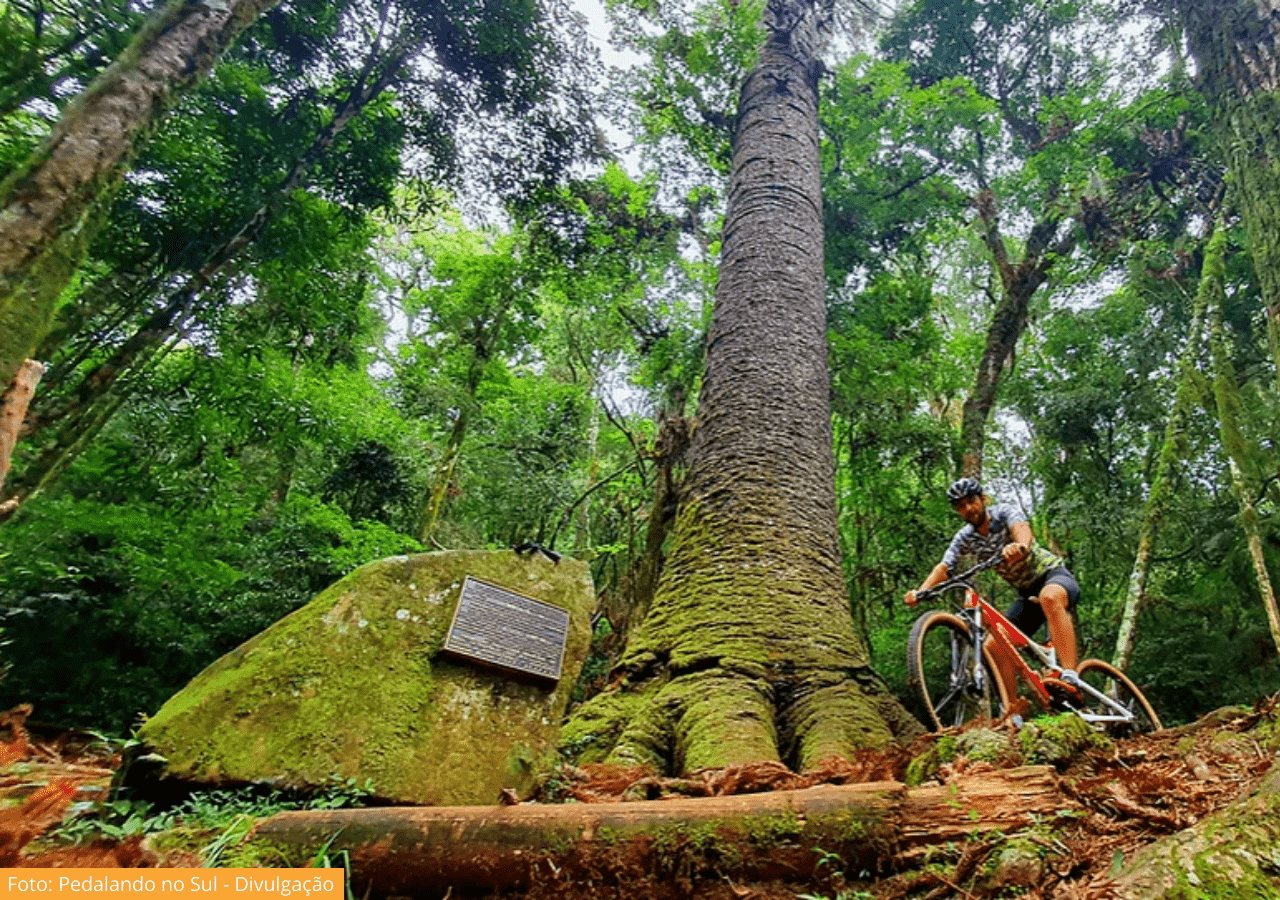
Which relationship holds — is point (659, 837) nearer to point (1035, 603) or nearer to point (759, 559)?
point (759, 559)

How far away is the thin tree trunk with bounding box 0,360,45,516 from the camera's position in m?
2.37

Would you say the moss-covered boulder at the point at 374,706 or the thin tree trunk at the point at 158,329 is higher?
the thin tree trunk at the point at 158,329

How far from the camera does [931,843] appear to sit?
174 cm

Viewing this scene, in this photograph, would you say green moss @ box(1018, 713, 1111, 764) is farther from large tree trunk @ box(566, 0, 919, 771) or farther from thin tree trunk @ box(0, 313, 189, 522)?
thin tree trunk @ box(0, 313, 189, 522)

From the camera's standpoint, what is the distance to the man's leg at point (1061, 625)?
3760 mm

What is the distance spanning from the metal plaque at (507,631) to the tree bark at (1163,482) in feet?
17.8

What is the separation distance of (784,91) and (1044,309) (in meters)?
9.18

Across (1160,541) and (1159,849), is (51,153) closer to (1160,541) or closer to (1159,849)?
(1159,849)

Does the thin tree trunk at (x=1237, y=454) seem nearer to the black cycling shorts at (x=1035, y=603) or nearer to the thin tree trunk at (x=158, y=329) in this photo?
the black cycling shorts at (x=1035, y=603)

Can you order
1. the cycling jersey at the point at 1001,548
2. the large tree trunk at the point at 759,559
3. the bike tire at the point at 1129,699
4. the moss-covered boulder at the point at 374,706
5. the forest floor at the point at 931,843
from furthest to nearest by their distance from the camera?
the bike tire at the point at 1129,699
the cycling jersey at the point at 1001,548
the large tree trunk at the point at 759,559
the moss-covered boulder at the point at 374,706
the forest floor at the point at 931,843

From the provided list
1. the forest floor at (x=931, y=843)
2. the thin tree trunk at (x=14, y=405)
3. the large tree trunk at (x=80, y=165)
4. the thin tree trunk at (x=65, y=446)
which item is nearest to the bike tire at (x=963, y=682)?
the forest floor at (x=931, y=843)

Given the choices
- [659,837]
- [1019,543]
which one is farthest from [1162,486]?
[659,837]

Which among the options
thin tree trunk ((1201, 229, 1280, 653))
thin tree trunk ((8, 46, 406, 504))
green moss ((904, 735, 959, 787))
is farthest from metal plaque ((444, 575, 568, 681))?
thin tree trunk ((1201, 229, 1280, 653))

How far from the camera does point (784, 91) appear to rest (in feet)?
21.0
